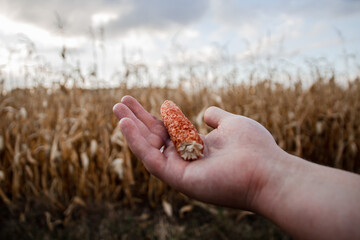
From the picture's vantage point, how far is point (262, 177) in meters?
1.20

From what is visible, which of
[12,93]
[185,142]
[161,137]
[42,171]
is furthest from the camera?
[12,93]

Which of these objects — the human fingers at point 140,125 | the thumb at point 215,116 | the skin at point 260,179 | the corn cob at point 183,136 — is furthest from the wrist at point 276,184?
the human fingers at point 140,125

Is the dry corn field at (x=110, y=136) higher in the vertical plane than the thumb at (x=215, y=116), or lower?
lower

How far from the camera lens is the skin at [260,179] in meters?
0.99

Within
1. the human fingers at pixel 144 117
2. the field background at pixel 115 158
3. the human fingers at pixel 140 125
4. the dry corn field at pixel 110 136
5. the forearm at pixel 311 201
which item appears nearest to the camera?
the forearm at pixel 311 201

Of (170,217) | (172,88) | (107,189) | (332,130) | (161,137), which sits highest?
(172,88)

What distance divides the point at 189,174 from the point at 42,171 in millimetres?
2508

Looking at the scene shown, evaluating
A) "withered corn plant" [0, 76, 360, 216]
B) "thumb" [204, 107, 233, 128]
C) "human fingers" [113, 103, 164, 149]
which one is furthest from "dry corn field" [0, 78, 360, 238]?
"human fingers" [113, 103, 164, 149]

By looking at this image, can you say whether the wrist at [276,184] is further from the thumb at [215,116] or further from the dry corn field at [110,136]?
the dry corn field at [110,136]

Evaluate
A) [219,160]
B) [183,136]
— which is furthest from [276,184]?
[183,136]

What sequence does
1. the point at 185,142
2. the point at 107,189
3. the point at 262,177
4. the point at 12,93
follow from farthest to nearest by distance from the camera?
the point at 12,93, the point at 107,189, the point at 185,142, the point at 262,177

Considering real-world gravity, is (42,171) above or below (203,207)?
above

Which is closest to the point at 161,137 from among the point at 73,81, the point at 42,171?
the point at 42,171

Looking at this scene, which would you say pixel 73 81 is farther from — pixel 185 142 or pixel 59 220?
pixel 185 142
